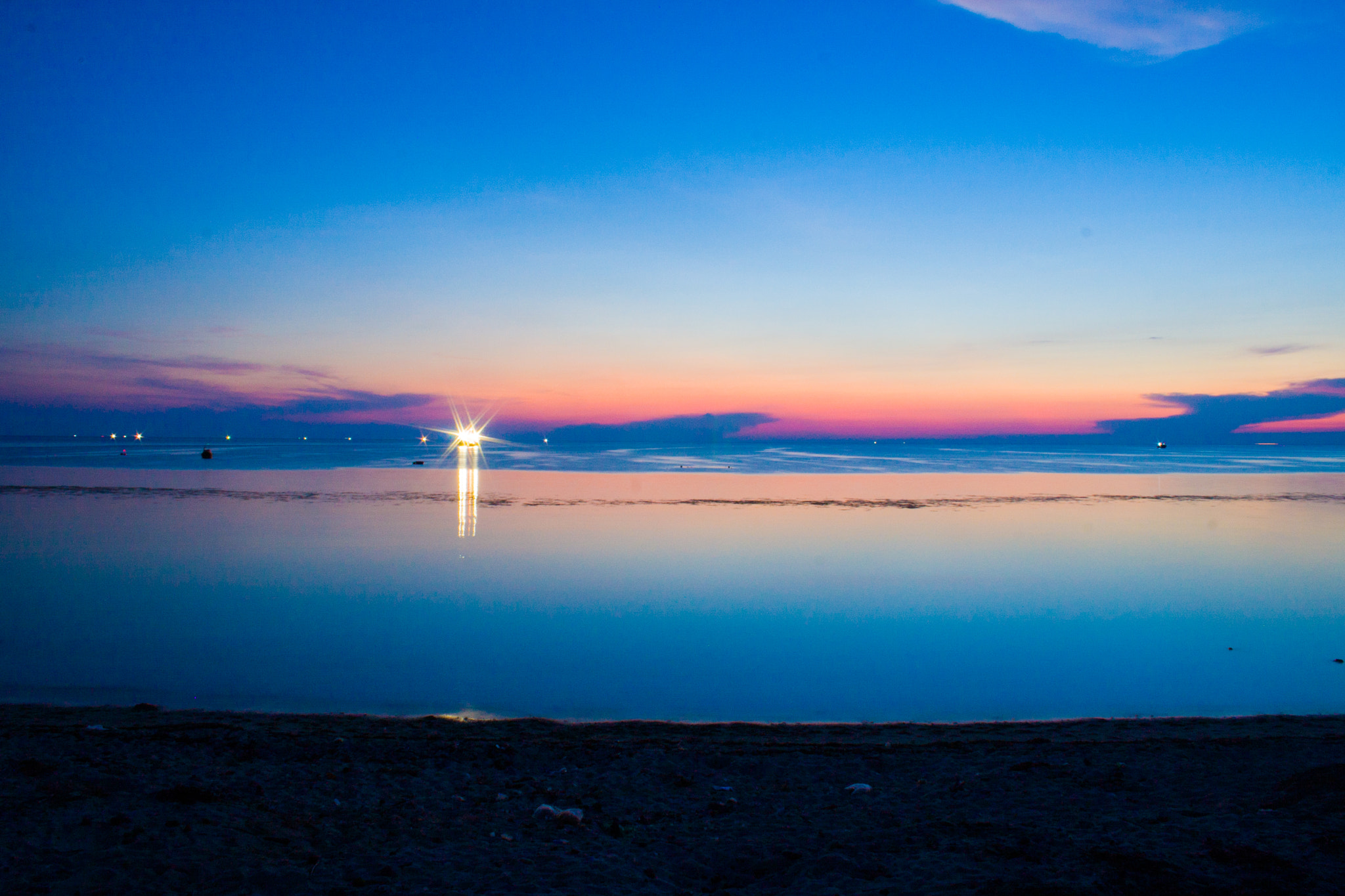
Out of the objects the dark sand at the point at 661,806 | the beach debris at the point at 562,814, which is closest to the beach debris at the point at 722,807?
the dark sand at the point at 661,806

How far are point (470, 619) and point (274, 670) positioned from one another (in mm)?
3674

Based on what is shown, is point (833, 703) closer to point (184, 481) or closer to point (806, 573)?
point (806, 573)

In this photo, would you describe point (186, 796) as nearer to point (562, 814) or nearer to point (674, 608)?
point (562, 814)

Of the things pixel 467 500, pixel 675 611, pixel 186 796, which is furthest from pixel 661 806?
pixel 467 500

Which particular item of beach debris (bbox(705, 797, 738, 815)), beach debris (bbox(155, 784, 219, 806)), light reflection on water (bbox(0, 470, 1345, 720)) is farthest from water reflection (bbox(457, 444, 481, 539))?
beach debris (bbox(705, 797, 738, 815))

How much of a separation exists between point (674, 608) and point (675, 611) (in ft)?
0.69

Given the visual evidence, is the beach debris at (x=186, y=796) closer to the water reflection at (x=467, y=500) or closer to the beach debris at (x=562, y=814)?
the beach debris at (x=562, y=814)

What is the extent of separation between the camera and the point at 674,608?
50.3ft

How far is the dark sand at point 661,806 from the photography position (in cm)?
504

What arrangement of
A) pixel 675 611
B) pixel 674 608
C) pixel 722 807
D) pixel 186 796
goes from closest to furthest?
pixel 186 796, pixel 722 807, pixel 675 611, pixel 674 608

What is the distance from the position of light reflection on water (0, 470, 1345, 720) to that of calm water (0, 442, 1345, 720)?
81 mm

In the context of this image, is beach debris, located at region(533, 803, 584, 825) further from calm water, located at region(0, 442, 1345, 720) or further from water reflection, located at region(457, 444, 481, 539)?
water reflection, located at region(457, 444, 481, 539)

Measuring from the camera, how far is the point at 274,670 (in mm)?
11133

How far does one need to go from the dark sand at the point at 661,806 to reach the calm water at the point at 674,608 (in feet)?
4.90
